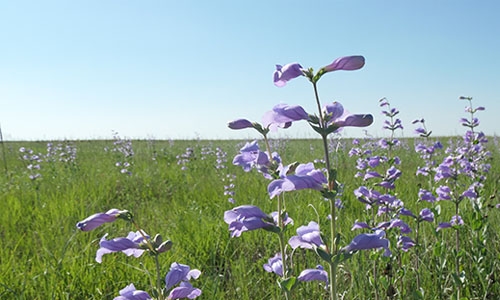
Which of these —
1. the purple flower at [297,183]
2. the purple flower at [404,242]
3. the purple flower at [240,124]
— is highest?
the purple flower at [240,124]

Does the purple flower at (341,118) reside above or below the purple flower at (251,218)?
above

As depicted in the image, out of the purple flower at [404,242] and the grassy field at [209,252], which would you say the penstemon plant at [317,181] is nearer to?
the grassy field at [209,252]

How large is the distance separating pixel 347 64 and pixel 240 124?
16.9 inches

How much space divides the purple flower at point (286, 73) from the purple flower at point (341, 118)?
146 millimetres

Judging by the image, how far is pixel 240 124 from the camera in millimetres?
1378

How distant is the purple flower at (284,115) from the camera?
1104 mm

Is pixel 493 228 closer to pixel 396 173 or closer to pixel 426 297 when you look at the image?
pixel 426 297

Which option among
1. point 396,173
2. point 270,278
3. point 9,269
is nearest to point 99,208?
point 9,269

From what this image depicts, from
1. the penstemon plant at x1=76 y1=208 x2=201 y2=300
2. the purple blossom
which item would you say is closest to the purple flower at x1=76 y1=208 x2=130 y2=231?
the penstemon plant at x1=76 y1=208 x2=201 y2=300

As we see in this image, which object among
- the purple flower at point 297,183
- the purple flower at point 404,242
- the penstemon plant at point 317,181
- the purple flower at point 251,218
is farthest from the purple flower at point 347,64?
the purple flower at point 404,242

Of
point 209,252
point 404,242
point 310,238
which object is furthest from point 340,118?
point 209,252

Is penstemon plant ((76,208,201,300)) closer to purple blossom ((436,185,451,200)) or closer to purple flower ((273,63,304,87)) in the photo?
purple flower ((273,63,304,87))

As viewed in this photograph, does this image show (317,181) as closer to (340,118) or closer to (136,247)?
(340,118)

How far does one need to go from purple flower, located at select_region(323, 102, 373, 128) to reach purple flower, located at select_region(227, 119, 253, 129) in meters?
0.30
